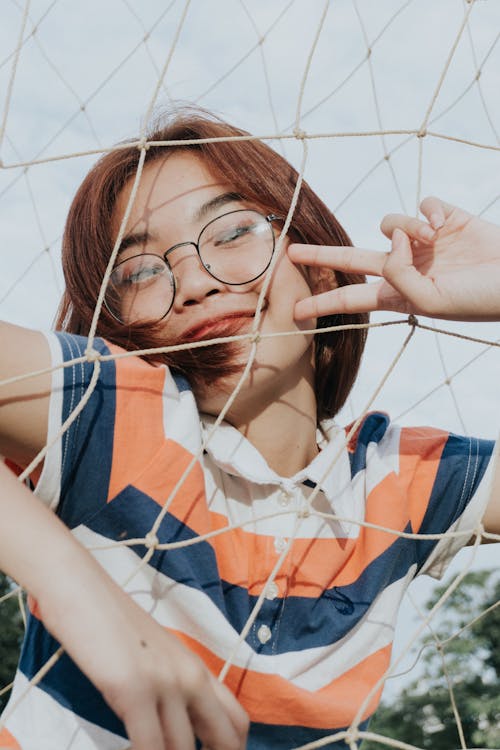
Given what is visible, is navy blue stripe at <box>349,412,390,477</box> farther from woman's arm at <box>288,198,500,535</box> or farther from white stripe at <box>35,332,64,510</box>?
white stripe at <box>35,332,64,510</box>

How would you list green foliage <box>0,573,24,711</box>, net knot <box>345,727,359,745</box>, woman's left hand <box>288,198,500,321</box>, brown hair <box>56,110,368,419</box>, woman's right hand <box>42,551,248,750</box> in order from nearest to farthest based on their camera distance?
woman's right hand <box>42,551,248,750</box>
net knot <box>345,727,359,745</box>
woman's left hand <box>288,198,500,321</box>
brown hair <box>56,110,368,419</box>
green foliage <box>0,573,24,711</box>

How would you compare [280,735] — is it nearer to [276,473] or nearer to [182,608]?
[182,608]

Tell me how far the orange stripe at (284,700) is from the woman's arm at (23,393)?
25 centimetres

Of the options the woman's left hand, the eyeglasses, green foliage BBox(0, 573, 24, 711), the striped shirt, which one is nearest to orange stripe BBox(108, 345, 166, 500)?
the striped shirt

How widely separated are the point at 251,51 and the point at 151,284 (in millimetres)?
714

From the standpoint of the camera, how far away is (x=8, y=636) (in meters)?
7.65

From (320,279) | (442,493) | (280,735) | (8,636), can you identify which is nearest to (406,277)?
(320,279)

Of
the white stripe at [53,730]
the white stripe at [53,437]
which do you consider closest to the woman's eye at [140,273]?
the white stripe at [53,437]

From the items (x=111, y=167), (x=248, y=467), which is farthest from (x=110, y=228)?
(x=248, y=467)

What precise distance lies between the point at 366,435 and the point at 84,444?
44cm

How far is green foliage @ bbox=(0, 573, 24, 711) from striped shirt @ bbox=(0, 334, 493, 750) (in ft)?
22.6

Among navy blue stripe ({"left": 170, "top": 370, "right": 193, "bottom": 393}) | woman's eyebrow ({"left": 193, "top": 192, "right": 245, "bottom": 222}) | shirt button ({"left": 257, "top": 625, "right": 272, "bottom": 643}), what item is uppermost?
woman's eyebrow ({"left": 193, "top": 192, "right": 245, "bottom": 222})

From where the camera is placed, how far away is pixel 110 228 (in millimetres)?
1124

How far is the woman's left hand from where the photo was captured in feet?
3.18
